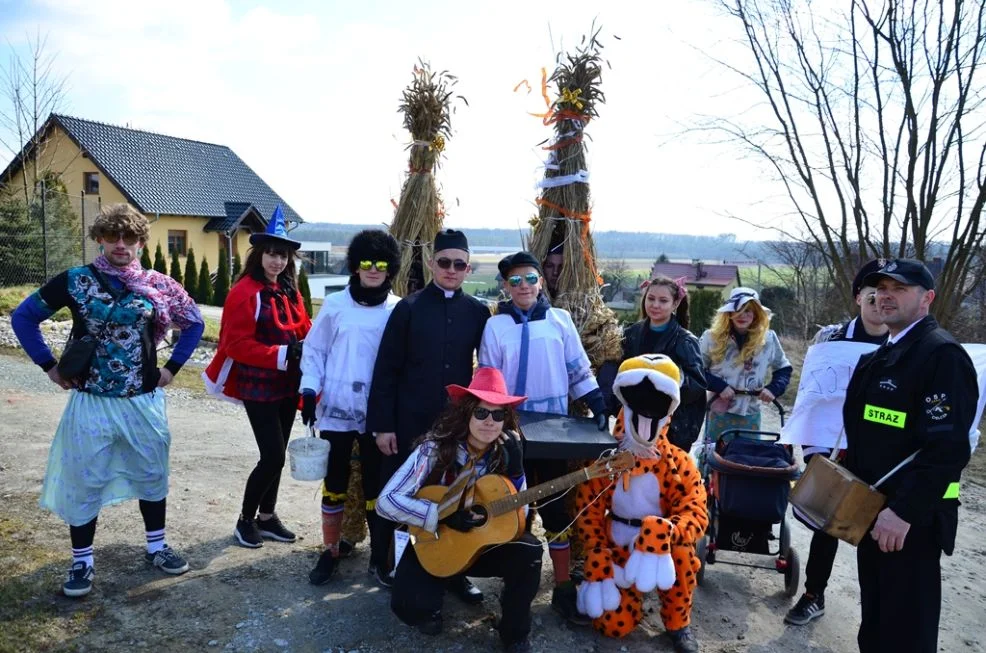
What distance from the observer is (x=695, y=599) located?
392cm

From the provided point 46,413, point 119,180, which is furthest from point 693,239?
point 46,413

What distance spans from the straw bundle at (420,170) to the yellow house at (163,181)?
2312 cm

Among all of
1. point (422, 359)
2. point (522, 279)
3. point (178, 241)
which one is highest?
point (178, 241)

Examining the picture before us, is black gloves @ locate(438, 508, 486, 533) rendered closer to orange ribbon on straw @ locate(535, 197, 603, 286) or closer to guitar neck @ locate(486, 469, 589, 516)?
guitar neck @ locate(486, 469, 589, 516)

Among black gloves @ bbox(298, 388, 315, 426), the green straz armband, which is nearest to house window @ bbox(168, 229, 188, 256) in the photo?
black gloves @ bbox(298, 388, 315, 426)

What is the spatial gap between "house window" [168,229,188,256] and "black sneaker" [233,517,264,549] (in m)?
25.4

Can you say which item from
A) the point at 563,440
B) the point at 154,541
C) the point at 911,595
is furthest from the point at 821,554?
the point at 154,541

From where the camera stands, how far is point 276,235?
4.09 meters

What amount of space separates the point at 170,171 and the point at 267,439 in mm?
28161

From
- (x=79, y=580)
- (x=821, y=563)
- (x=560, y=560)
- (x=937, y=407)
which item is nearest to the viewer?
(x=937, y=407)

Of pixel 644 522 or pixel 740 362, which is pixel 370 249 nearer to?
pixel 644 522

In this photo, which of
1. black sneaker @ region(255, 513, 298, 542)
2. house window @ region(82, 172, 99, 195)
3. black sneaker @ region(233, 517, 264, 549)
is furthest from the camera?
house window @ region(82, 172, 99, 195)

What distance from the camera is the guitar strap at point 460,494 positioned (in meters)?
3.19

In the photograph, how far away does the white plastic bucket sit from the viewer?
11.3 ft
